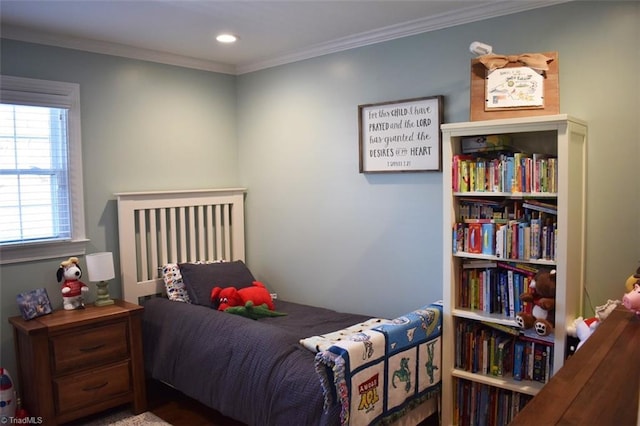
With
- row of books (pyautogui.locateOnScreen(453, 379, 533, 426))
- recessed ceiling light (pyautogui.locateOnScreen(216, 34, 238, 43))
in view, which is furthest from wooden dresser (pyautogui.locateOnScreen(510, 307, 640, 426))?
recessed ceiling light (pyautogui.locateOnScreen(216, 34, 238, 43))

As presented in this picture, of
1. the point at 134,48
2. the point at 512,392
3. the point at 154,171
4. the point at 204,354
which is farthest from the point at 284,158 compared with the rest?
the point at 512,392

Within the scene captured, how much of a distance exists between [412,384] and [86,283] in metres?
2.23

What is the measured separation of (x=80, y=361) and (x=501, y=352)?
92.9 inches

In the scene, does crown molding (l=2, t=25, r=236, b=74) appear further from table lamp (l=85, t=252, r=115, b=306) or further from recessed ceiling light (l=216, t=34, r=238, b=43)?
table lamp (l=85, t=252, r=115, b=306)

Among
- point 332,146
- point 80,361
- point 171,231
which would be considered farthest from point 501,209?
point 80,361

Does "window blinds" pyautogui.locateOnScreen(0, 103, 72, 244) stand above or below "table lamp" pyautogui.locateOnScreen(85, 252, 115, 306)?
above

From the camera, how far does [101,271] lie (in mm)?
3248

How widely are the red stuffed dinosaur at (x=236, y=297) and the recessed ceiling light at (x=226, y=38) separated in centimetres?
169

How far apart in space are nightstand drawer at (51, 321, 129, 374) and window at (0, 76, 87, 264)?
24.3 inches

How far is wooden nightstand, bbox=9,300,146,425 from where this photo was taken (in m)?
2.86

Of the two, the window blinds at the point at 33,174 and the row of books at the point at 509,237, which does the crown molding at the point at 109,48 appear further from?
the row of books at the point at 509,237

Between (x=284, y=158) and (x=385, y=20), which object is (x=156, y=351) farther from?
(x=385, y=20)

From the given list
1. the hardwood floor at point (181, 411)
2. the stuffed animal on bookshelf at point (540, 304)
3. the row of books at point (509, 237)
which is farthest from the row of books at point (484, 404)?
the row of books at point (509, 237)

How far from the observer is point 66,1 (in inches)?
104
